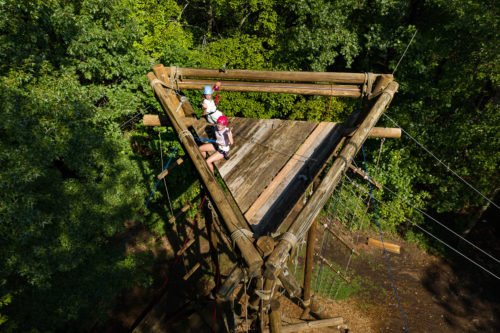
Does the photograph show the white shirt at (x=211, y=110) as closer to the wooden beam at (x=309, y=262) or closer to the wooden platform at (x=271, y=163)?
the wooden platform at (x=271, y=163)

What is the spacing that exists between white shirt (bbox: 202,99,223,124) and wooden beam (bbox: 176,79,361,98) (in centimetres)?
36

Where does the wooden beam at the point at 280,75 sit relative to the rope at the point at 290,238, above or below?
above

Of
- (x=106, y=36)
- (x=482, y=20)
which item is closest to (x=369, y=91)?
(x=482, y=20)

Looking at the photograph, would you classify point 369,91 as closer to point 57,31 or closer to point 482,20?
point 482,20

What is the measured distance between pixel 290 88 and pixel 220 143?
5.89ft

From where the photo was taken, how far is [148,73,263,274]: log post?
242cm

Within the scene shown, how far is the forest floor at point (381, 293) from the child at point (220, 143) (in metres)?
3.41

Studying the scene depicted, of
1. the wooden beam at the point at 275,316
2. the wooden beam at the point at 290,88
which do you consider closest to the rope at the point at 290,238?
the wooden beam at the point at 275,316

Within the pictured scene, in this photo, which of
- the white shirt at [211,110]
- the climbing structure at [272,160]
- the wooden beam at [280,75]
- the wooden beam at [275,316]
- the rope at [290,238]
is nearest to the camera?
the rope at [290,238]

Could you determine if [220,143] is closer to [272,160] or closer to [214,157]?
[214,157]

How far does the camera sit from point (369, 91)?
4.65m

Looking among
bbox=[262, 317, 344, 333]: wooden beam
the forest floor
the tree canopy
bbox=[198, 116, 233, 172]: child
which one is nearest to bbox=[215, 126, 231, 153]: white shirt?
bbox=[198, 116, 233, 172]: child

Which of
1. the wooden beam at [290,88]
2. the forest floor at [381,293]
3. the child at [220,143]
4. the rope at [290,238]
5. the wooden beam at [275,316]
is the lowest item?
the forest floor at [381,293]

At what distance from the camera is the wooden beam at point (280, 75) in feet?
15.3
